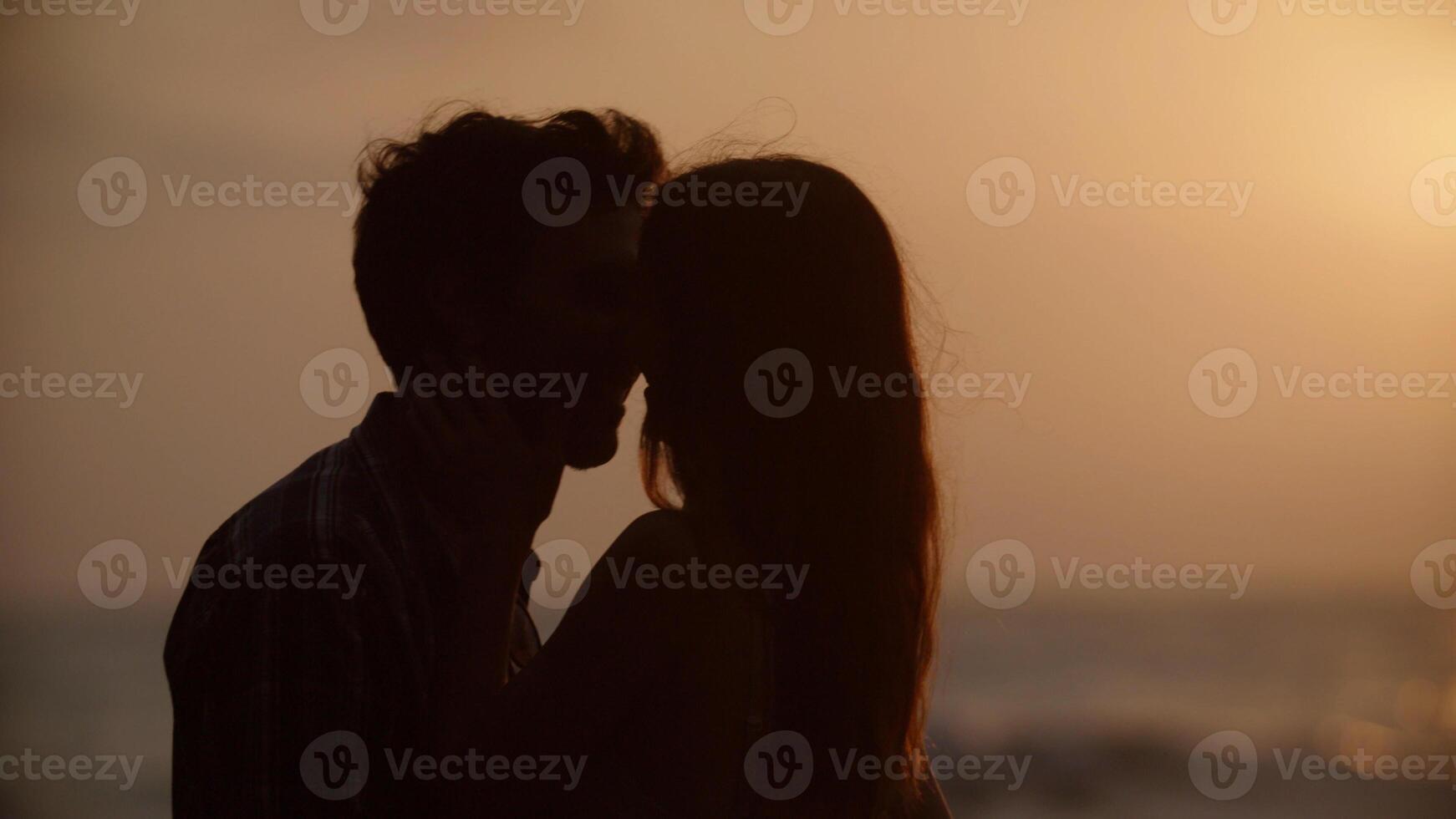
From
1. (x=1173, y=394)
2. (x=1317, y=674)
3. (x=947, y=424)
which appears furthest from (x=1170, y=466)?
(x=1317, y=674)

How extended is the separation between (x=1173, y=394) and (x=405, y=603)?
2.45 metres

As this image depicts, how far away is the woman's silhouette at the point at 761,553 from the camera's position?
109cm

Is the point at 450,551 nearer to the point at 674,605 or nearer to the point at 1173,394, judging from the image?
the point at 674,605

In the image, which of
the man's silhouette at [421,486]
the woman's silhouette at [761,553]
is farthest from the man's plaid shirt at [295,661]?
the woman's silhouette at [761,553]

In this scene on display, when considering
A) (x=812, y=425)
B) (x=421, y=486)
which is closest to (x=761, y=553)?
(x=812, y=425)

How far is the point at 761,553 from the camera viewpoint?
113cm

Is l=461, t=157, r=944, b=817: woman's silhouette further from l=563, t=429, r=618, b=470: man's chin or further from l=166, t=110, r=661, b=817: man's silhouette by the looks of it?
l=563, t=429, r=618, b=470: man's chin

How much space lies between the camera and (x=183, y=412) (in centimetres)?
334

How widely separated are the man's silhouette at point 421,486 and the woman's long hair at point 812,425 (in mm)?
324

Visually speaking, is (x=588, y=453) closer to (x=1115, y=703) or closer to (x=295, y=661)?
(x=295, y=661)

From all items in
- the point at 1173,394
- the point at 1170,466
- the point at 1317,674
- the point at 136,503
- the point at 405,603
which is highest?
the point at 405,603

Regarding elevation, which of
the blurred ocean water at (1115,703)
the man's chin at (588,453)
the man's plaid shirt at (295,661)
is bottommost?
the blurred ocean water at (1115,703)

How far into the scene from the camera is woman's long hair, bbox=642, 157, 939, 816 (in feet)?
3.73

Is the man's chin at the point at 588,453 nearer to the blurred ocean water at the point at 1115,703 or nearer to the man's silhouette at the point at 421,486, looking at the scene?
the man's silhouette at the point at 421,486
